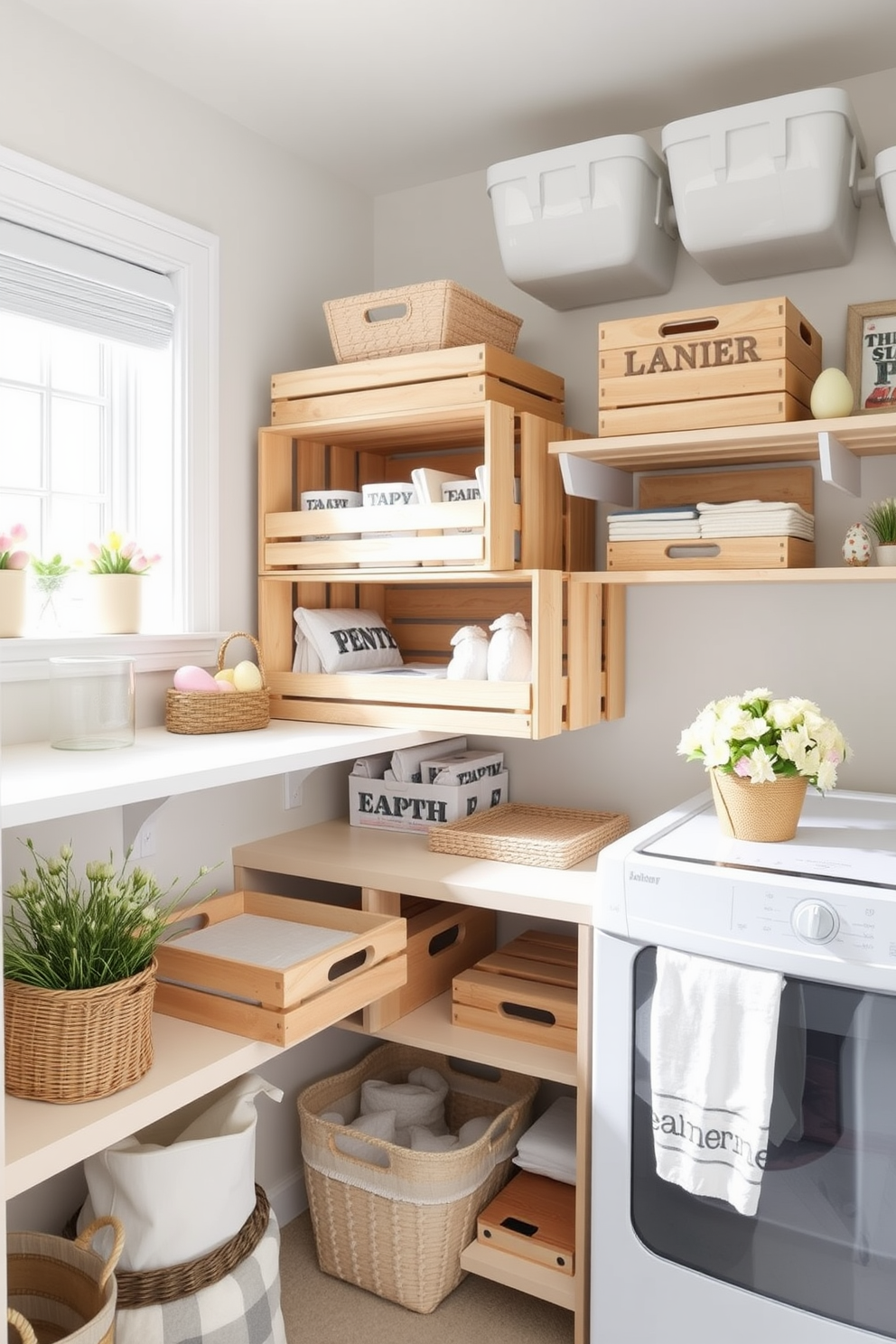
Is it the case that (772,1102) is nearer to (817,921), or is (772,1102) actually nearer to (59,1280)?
(817,921)

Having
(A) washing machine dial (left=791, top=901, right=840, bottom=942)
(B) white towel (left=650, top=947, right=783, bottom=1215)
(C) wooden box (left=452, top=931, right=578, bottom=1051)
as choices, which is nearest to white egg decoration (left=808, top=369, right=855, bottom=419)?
(A) washing machine dial (left=791, top=901, right=840, bottom=942)

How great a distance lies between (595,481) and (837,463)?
20.5 inches

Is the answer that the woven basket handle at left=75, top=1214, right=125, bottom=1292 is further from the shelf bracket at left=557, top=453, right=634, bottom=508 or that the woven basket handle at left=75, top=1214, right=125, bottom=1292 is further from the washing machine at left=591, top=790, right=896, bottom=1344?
the shelf bracket at left=557, top=453, right=634, bottom=508

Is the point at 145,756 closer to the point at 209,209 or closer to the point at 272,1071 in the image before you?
the point at 272,1071

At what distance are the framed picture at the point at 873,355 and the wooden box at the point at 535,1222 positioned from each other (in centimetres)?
177

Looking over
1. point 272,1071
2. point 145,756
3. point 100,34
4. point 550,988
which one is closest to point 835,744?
point 550,988

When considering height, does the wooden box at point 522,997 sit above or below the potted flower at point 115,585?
below

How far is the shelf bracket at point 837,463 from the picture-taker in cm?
188

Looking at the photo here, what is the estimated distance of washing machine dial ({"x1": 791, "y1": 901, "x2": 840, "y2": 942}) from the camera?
1.58 metres

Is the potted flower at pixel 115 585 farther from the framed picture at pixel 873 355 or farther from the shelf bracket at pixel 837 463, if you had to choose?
the framed picture at pixel 873 355

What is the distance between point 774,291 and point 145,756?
5.47ft

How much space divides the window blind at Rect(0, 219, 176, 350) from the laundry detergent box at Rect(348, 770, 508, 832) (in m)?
1.12

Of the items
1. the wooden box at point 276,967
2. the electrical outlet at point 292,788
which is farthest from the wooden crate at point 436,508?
the wooden box at point 276,967

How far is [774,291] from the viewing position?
2314 millimetres
